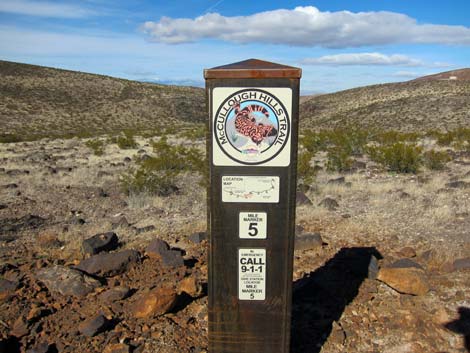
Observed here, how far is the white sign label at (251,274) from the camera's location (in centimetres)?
330

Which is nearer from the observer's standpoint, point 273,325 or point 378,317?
point 273,325

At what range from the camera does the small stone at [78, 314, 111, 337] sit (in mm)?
3987

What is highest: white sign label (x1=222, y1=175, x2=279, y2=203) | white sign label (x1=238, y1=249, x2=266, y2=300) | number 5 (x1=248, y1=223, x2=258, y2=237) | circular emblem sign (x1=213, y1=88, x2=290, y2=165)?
circular emblem sign (x1=213, y1=88, x2=290, y2=165)

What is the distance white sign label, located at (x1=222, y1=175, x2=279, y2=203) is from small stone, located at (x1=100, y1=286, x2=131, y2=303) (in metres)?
2.04

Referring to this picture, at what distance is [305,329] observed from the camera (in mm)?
4312

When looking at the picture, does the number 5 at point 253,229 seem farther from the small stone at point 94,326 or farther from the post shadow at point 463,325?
the post shadow at point 463,325

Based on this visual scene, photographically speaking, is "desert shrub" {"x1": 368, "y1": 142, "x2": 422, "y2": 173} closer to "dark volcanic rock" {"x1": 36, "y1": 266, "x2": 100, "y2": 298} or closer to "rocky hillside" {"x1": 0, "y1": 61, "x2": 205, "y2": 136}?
"dark volcanic rock" {"x1": 36, "y1": 266, "x2": 100, "y2": 298}

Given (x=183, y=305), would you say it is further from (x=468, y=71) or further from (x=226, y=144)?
(x=468, y=71)

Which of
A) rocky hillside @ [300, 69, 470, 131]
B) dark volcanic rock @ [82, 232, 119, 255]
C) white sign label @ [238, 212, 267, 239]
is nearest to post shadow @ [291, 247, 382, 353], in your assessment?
white sign label @ [238, 212, 267, 239]

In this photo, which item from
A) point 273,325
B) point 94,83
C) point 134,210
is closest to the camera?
point 273,325

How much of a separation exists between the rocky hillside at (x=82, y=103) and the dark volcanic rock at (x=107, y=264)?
138ft

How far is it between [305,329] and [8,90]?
62.5 meters

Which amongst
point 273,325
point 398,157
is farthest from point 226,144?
point 398,157

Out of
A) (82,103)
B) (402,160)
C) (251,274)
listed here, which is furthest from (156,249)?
(82,103)
